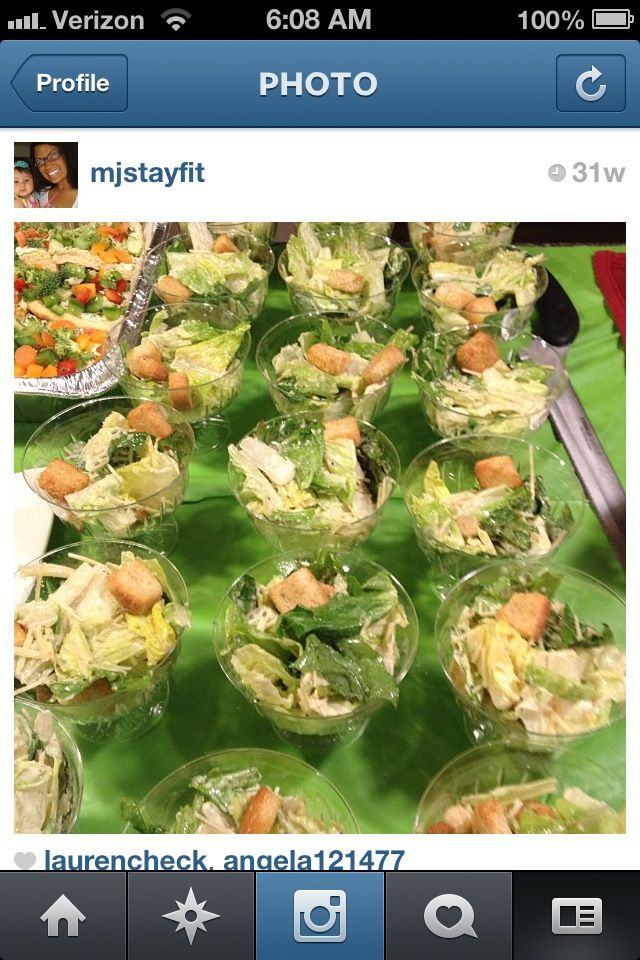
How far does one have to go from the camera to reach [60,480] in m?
1.59

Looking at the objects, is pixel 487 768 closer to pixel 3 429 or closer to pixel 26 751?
pixel 26 751

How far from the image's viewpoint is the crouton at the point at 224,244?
2.05m

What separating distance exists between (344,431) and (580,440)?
49 cm

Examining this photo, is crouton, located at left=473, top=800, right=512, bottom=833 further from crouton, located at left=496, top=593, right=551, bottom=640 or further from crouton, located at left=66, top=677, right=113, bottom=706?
crouton, located at left=66, top=677, right=113, bottom=706

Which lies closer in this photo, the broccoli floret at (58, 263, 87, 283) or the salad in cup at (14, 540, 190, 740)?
the salad in cup at (14, 540, 190, 740)

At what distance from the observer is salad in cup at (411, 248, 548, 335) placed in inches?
78.5

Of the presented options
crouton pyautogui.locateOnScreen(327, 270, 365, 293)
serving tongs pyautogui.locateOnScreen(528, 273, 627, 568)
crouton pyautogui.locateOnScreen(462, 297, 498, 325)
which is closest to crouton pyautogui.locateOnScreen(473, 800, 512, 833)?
serving tongs pyautogui.locateOnScreen(528, 273, 627, 568)

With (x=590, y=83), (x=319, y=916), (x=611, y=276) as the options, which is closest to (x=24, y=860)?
(x=319, y=916)

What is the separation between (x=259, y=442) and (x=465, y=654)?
0.61 m

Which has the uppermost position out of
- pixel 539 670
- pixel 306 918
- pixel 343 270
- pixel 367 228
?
pixel 367 228

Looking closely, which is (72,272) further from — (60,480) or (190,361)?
(60,480)
